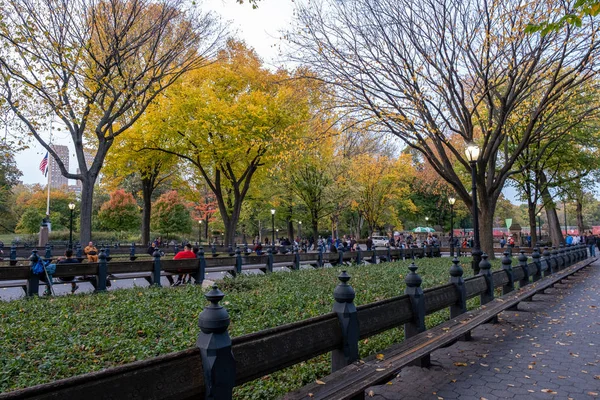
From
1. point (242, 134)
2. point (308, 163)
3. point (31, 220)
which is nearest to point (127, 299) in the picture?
point (242, 134)

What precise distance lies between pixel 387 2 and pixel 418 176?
4207 centimetres

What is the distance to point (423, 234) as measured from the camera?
5931 centimetres

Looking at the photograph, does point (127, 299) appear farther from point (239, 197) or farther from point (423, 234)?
point (423, 234)

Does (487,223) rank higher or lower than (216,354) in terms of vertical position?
higher

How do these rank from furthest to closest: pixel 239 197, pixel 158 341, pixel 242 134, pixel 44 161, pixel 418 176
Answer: pixel 418 176, pixel 44 161, pixel 239 197, pixel 242 134, pixel 158 341

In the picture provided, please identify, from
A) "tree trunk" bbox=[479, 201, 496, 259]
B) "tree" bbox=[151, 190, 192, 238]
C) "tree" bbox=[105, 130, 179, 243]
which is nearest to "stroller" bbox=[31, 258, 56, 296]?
"tree trunk" bbox=[479, 201, 496, 259]

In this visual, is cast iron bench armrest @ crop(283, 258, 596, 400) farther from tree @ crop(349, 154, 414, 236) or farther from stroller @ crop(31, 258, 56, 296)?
tree @ crop(349, 154, 414, 236)

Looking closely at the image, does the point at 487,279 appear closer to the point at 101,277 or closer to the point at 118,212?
the point at 101,277

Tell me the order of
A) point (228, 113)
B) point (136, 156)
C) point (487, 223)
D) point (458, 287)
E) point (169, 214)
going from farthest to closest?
point (169, 214)
point (136, 156)
point (228, 113)
point (487, 223)
point (458, 287)

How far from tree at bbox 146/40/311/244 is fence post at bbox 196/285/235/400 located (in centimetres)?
1896

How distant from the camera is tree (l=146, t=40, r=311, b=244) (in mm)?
22812

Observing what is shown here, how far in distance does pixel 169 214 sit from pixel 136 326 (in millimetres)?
46133

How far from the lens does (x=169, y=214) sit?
165 feet

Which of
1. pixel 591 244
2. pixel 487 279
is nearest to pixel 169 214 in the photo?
pixel 591 244
